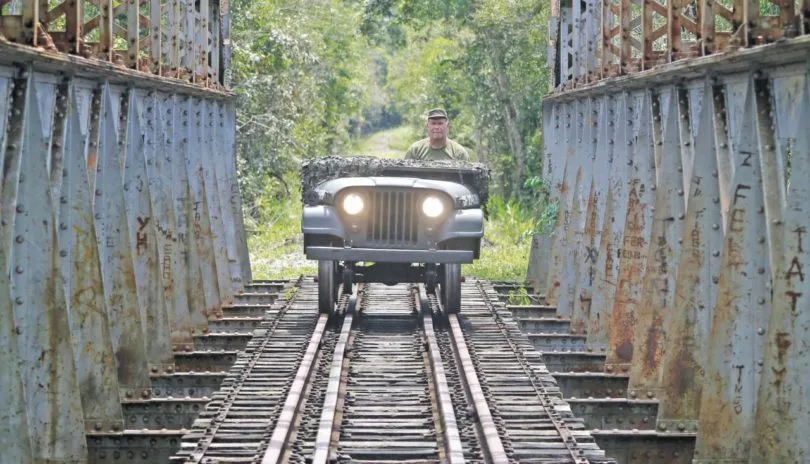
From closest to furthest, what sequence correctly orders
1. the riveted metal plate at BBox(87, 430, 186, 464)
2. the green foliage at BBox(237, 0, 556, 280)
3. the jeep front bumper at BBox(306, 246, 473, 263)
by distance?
the riveted metal plate at BBox(87, 430, 186, 464), the jeep front bumper at BBox(306, 246, 473, 263), the green foliage at BBox(237, 0, 556, 280)

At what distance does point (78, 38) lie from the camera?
10938mm

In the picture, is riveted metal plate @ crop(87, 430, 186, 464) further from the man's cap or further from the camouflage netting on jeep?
the man's cap

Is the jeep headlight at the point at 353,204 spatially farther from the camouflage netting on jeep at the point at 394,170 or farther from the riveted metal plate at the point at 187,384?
the riveted metal plate at the point at 187,384

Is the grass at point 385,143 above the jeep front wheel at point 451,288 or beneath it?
above

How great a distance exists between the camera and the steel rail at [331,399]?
8724mm

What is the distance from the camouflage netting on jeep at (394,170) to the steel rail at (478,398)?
1690mm

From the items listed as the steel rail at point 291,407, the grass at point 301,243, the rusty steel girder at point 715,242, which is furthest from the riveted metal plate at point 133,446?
the grass at point 301,243

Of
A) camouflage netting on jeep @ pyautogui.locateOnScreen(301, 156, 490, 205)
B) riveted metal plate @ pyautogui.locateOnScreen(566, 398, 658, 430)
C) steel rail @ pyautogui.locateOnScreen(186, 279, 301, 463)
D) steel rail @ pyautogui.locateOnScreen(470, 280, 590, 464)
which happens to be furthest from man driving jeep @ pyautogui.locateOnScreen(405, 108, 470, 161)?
riveted metal plate @ pyautogui.locateOnScreen(566, 398, 658, 430)

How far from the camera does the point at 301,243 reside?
93.1ft

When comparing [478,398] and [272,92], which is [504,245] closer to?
[272,92]

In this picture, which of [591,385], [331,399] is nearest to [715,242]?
[591,385]

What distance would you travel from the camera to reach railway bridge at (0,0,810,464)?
853 centimetres

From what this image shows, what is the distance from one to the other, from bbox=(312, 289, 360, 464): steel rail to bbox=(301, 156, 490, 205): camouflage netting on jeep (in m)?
1.57

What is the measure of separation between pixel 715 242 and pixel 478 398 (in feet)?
6.93
